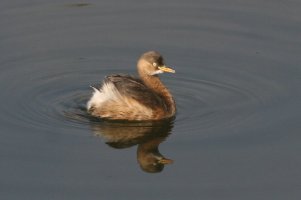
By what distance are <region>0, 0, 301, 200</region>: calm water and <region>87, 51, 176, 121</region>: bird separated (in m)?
0.14

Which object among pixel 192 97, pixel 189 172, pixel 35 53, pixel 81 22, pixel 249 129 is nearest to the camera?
pixel 189 172

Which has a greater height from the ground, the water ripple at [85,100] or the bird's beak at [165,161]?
the water ripple at [85,100]

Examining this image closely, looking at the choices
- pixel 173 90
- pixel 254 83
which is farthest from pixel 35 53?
pixel 254 83

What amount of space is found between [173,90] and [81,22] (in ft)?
7.45

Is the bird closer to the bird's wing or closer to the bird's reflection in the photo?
the bird's wing

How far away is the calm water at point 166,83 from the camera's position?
9672 millimetres

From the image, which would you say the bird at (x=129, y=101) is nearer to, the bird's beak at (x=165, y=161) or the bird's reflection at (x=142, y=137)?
A: the bird's reflection at (x=142, y=137)

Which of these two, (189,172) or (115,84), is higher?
(115,84)

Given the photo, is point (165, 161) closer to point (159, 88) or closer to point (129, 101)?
point (129, 101)

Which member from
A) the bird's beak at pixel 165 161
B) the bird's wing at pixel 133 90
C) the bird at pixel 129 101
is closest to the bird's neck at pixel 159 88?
the bird at pixel 129 101

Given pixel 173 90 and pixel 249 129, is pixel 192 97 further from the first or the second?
pixel 249 129

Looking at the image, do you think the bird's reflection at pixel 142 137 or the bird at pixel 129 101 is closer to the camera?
the bird's reflection at pixel 142 137

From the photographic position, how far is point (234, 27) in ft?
44.7

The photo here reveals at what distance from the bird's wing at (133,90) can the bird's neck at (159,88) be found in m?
0.15
